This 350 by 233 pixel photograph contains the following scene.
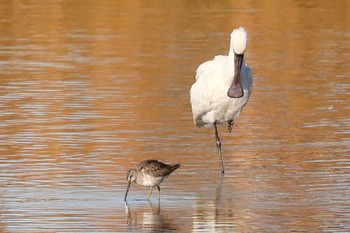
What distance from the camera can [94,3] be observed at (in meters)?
36.8

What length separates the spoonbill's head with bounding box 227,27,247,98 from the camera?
1306 centimetres

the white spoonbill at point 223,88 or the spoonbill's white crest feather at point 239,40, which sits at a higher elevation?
the spoonbill's white crest feather at point 239,40

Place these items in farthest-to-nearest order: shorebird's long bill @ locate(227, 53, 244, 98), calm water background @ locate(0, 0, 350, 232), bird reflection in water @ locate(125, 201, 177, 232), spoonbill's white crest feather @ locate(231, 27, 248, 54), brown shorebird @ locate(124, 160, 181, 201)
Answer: shorebird's long bill @ locate(227, 53, 244, 98) → spoonbill's white crest feather @ locate(231, 27, 248, 54) → brown shorebird @ locate(124, 160, 181, 201) → calm water background @ locate(0, 0, 350, 232) → bird reflection in water @ locate(125, 201, 177, 232)

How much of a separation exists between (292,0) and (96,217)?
27.2 meters

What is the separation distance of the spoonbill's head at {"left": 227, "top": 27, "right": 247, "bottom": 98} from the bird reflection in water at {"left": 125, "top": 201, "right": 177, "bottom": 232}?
2162mm

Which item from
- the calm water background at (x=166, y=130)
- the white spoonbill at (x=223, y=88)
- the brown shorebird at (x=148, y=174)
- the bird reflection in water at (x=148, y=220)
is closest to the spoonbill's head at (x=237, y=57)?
the white spoonbill at (x=223, y=88)

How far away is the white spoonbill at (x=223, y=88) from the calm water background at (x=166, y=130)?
0.50m

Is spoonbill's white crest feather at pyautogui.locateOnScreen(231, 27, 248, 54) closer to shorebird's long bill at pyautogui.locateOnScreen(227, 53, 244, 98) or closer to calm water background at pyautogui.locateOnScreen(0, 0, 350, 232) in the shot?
shorebird's long bill at pyautogui.locateOnScreen(227, 53, 244, 98)

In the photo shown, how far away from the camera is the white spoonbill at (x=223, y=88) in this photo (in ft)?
44.0

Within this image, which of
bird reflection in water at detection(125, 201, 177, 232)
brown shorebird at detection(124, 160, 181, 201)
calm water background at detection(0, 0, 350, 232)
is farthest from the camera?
brown shorebird at detection(124, 160, 181, 201)

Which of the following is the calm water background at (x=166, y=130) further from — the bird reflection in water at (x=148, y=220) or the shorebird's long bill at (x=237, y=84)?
the shorebird's long bill at (x=237, y=84)

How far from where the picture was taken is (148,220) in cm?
1112

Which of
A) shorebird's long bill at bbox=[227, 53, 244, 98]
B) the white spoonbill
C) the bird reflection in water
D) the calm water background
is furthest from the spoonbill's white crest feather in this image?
the bird reflection in water

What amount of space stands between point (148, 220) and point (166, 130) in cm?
504
